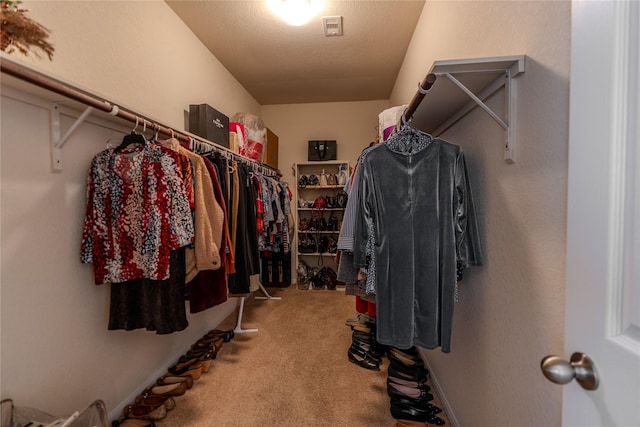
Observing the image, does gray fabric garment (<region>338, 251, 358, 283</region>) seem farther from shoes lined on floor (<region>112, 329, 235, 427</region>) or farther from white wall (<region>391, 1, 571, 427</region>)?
shoes lined on floor (<region>112, 329, 235, 427</region>)

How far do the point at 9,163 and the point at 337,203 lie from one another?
3.14m

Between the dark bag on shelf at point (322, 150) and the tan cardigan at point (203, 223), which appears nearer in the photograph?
the tan cardigan at point (203, 223)

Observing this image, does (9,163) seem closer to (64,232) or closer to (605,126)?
(64,232)

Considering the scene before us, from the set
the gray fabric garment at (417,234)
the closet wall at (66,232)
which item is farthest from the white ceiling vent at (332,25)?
the gray fabric garment at (417,234)

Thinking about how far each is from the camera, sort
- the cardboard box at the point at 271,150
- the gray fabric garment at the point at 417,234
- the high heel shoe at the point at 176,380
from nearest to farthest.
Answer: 1. the gray fabric garment at the point at 417,234
2. the high heel shoe at the point at 176,380
3. the cardboard box at the point at 271,150

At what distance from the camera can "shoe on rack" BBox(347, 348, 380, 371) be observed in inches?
75.9

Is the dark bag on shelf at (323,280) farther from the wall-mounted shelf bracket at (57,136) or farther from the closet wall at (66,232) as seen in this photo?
the wall-mounted shelf bracket at (57,136)

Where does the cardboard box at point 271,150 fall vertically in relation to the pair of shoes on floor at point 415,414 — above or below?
above

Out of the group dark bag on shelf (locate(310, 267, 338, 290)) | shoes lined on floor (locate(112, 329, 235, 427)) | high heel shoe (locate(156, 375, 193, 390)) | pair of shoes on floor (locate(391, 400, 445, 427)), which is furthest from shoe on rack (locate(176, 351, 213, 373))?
dark bag on shelf (locate(310, 267, 338, 290))

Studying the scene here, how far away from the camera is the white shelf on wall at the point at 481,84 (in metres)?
0.86

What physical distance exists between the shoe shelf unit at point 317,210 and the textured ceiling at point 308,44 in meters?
1.08

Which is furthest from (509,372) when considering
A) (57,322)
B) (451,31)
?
(57,322)

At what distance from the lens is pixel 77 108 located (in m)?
1.21

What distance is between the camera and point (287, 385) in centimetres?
175
